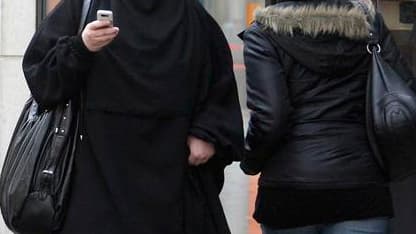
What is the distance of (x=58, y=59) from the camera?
2.95 meters

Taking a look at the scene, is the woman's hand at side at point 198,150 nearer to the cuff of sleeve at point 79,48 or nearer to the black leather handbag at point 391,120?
the cuff of sleeve at point 79,48

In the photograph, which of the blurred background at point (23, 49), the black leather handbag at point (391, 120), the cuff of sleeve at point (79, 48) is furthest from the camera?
the blurred background at point (23, 49)

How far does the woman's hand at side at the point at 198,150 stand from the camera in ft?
10.2

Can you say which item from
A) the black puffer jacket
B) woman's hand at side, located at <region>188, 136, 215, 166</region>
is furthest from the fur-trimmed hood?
woman's hand at side, located at <region>188, 136, 215, 166</region>

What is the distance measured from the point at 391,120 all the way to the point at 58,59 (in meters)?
1.28

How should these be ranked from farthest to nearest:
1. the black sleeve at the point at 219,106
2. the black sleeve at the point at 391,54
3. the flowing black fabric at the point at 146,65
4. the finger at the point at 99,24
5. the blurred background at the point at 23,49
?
the blurred background at the point at 23,49, the black sleeve at the point at 391,54, the black sleeve at the point at 219,106, the flowing black fabric at the point at 146,65, the finger at the point at 99,24

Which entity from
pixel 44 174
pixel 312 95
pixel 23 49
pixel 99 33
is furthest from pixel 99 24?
pixel 23 49

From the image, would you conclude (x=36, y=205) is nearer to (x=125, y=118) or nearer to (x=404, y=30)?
(x=125, y=118)

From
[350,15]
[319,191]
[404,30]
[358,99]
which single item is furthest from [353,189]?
[404,30]

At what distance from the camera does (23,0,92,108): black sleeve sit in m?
2.93


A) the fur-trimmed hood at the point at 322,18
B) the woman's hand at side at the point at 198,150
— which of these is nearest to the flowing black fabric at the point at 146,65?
the woman's hand at side at the point at 198,150

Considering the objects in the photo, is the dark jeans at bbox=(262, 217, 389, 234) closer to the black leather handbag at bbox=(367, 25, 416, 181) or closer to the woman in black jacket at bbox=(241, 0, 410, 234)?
the woman in black jacket at bbox=(241, 0, 410, 234)

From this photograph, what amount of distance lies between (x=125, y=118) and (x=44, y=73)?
1.06ft

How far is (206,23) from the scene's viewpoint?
325 centimetres
